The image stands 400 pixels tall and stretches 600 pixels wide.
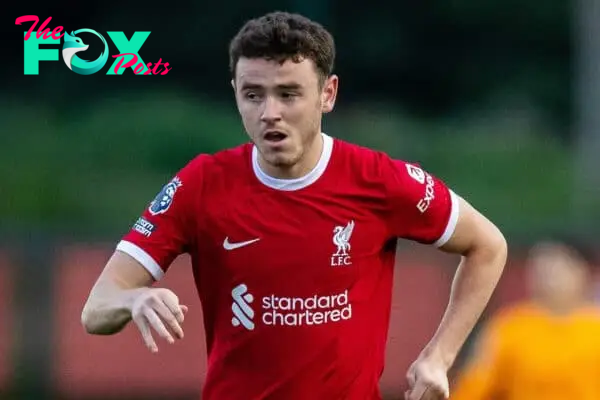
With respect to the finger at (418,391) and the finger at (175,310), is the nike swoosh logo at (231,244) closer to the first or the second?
the finger at (175,310)

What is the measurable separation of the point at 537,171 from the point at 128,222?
12.6 feet

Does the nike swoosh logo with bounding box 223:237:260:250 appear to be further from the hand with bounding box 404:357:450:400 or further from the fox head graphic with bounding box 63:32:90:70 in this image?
the fox head graphic with bounding box 63:32:90:70

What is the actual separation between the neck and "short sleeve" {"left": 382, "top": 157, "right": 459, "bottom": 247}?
23 cm

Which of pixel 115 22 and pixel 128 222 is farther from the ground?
pixel 115 22

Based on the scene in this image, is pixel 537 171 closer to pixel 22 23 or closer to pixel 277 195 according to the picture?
pixel 22 23

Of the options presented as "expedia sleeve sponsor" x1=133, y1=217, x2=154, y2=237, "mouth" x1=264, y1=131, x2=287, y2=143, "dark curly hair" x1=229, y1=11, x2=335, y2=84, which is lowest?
"expedia sleeve sponsor" x1=133, y1=217, x2=154, y2=237

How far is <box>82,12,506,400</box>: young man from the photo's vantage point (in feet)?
14.5

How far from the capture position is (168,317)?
3.91 meters

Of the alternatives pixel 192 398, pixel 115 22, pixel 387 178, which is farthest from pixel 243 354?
pixel 115 22

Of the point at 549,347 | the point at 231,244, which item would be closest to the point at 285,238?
the point at 231,244

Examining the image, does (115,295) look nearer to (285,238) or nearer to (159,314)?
(159,314)

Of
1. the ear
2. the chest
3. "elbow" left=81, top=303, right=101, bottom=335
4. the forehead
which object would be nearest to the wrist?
the chest

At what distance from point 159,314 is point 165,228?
22.7 inches

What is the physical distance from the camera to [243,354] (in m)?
4.49
